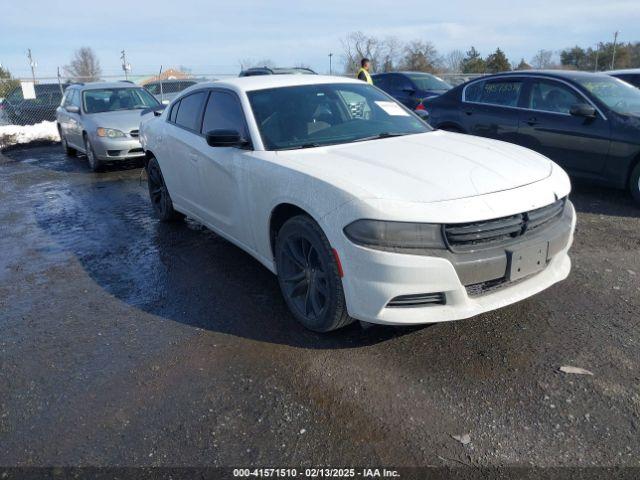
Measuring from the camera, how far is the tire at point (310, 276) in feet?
10.4

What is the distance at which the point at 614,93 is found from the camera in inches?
261

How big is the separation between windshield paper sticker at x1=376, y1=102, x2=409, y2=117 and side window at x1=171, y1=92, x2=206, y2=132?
168cm

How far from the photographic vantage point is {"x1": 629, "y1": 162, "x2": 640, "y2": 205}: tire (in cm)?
606

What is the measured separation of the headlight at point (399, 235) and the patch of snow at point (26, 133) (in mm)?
15260

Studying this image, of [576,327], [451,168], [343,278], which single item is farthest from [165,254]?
[576,327]

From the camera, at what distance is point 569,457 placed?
238 centimetres

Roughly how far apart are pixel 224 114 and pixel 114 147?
6079mm

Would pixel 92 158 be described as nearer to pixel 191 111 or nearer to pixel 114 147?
pixel 114 147

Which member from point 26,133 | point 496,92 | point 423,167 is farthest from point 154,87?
point 423,167

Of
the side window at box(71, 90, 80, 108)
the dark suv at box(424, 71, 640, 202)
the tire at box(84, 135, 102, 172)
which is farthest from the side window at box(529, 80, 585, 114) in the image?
the side window at box(71, 90, 80, 108)

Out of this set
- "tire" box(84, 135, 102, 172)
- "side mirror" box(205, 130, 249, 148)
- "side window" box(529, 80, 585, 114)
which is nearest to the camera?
"side mirror" box(205, 130, 249, 148)

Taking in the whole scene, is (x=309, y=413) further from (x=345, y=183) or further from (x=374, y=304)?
(x=345, y=183)

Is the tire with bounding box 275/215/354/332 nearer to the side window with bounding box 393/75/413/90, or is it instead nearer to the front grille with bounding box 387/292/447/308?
the front grille with bounding box 387/292/447/308

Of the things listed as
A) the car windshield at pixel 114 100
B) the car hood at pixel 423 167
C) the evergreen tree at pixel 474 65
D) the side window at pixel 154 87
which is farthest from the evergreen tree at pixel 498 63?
the car hood at pixel 423 167
